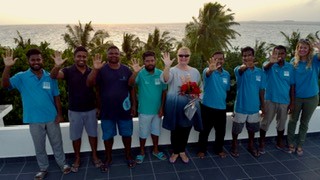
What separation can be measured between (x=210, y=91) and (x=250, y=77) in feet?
1.92

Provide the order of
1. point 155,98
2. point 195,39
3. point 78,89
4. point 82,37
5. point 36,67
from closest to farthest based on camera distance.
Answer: point 36,67 → point 78,89 → point 155,98 → point 82,37 → point 195,39

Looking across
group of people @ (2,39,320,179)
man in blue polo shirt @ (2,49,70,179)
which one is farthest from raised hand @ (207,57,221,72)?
man in blue polo shirt @ (2,49,70,179)

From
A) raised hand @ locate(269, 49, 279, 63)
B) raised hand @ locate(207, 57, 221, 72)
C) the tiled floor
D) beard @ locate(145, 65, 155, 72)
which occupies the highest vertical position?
raised hand @ locate(269, 49, 279, 63)

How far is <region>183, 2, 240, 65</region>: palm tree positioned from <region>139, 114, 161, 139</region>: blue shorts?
53.2 ft

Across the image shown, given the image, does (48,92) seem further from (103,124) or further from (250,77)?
(250,77)

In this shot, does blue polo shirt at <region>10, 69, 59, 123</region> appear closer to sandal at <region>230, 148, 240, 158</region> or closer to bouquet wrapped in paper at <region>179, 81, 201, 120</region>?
bouquet wrapped in paper at <region>179, 81, 201, 120</region>

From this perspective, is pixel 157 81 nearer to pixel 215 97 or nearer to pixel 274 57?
pixel 215 97

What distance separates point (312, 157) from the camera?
3.81m

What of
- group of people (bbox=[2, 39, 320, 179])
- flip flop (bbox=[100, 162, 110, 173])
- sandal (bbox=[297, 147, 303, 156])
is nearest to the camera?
group of people (bbox=[2, 39, 320, 179])

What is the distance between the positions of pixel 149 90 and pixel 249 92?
4.61 feet

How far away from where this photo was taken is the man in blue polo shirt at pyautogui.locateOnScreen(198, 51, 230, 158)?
11.5ft

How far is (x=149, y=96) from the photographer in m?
3.45

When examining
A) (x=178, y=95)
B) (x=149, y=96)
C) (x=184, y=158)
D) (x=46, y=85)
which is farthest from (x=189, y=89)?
(x=46, y=85)

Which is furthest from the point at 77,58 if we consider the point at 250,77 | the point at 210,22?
Result: the point at 210,22
